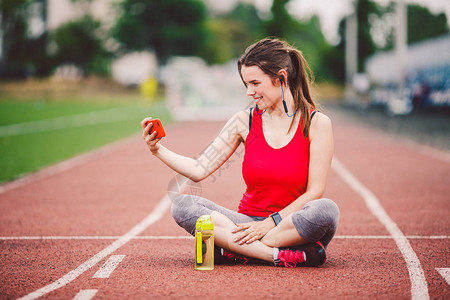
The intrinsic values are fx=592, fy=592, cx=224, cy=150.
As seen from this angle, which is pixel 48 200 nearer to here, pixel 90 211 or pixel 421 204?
pixel 90 211

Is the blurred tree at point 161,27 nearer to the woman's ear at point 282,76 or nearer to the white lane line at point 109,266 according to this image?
the white lane line at point 109,266

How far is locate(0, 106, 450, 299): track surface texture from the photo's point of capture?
4180 mm

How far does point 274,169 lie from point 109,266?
62.1 inches

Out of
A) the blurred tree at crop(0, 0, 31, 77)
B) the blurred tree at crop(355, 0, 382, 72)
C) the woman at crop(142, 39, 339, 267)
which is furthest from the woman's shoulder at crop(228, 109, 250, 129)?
the blurred tree at crop(0, 0, 31, 77)

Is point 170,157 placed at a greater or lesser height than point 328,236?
greater

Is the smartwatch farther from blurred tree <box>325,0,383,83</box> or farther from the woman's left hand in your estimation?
blurred tree <box>325,0,383,83</box>

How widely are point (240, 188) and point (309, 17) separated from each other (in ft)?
385

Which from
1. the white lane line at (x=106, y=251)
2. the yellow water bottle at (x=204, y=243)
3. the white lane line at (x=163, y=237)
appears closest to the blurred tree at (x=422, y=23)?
the white lane line at (x=106, y=251)

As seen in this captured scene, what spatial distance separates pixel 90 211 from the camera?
25.3 feet

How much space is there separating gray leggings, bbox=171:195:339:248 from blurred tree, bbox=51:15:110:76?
69.6 meters

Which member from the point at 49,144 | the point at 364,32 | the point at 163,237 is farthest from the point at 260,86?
the point at 364,32

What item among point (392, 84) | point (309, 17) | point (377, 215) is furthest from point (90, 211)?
point (309, 17)

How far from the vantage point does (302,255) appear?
4.66 m

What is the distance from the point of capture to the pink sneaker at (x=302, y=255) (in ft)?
15.2
